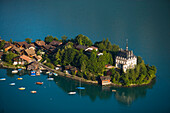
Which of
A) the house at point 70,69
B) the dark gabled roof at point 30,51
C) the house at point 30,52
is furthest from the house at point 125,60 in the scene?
the dark gabled roof at point 30,51

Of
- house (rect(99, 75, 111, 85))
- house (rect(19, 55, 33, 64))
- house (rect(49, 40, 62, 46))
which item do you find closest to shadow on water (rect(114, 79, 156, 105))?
house (rect(99, 75, 111, 85))

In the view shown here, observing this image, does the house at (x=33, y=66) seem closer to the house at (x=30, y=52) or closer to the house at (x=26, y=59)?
the house at (x=26, y=59)

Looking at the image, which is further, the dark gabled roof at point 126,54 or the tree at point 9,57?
the tree at point 9,57

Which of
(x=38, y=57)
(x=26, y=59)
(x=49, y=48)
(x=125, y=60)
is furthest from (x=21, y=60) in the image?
(x=125, y=60)

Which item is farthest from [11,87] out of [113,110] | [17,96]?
[113,110]

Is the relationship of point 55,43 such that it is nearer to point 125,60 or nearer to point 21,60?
point 21,60

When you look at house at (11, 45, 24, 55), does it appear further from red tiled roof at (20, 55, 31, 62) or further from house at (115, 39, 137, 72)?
house at (115, 39, 137, 72)

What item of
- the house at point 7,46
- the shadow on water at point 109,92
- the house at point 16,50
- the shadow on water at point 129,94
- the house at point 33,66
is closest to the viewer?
the shadow on water at point 129,94

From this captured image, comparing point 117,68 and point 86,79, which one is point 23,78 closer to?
point 86,79
